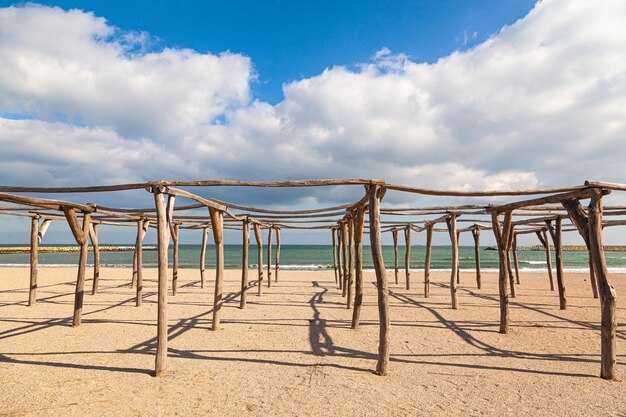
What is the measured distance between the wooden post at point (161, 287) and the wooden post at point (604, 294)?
6140 mm

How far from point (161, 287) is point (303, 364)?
98.0 inches

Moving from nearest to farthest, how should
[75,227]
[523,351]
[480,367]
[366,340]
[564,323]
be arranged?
[480,367], [523,351], [366,340], [75,227], [564,323]

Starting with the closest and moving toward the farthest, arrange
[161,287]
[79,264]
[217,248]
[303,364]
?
[161,287]
[303,364]
[217,248]
[79,264]

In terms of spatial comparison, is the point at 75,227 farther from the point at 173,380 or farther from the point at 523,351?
the point at 523,351

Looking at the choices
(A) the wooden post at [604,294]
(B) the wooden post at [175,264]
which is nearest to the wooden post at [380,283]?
(A) the wooden post at [604,294]

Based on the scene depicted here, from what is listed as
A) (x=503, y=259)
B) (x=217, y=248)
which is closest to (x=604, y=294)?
(x=503, y=259)

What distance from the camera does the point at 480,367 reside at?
5305mm

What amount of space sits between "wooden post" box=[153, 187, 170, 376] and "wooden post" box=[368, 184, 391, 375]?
10.2 feet

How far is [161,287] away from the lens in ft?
16.7

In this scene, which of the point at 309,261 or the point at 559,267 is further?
the point at 309,261

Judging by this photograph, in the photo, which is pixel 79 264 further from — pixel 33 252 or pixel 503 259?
pixel 503 259

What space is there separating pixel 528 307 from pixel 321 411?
9.22 meters

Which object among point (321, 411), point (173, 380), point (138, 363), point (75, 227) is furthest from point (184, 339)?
point (321, 411)

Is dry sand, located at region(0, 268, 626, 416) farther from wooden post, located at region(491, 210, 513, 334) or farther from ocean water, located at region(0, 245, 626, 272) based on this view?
ocean water, located at region(0, 245, 626, 272)
